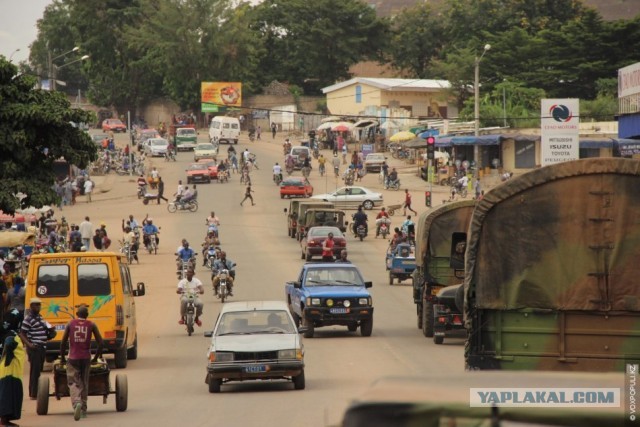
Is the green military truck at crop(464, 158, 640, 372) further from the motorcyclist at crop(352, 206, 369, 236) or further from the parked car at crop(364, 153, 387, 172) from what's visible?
the parked car at crop(364, 153, 387, 172)

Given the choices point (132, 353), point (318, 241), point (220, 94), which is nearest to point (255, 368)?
point (132, 353)

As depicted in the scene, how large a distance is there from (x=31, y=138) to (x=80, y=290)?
4.80 m

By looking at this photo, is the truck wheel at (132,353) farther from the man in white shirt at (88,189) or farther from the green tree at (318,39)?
the green tree at (318,39)

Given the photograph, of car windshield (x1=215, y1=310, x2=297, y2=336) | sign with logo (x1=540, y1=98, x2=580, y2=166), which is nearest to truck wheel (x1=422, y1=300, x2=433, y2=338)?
car windshield (x1=215, y1=310, x2=297, y2=336)

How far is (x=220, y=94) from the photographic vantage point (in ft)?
389

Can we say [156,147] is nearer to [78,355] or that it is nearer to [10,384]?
[78,355]

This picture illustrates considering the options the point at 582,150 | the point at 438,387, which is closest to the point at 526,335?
the point at 438,387

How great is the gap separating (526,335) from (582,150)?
6194 cm

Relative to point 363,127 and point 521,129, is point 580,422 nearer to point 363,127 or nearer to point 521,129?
point 521,129

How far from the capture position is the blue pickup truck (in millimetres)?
27844

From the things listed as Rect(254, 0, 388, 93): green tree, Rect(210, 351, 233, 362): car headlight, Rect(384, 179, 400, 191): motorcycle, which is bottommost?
Rect(210, 351, 233, 362): car headlight

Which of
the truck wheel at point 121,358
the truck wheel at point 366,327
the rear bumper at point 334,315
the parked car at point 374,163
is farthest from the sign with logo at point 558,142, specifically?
the parked car at point 374,163

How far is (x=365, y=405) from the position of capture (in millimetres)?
6215

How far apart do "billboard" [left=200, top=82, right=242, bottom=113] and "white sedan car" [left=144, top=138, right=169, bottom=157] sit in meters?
19.7
